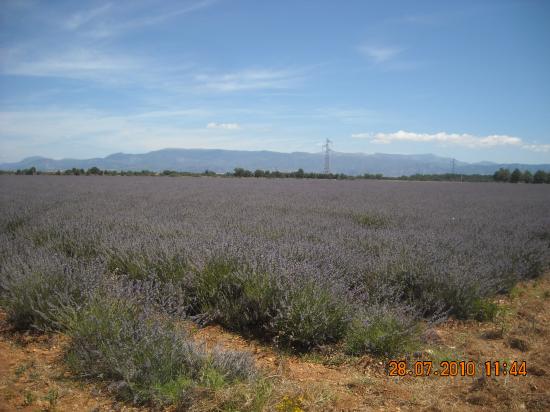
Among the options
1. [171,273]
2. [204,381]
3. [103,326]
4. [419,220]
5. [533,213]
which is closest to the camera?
[204,381]

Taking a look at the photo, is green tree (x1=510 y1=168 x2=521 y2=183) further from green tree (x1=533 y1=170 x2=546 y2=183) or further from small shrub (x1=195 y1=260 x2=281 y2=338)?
small shrub (x1=195 y1=260 x2=281 y2=338)

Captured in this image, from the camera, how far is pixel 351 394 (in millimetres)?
2408

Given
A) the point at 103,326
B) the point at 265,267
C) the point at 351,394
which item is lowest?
the point at 351,394

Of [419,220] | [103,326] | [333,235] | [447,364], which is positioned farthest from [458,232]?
[103,326]

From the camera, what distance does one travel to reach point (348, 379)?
2596 millimetres

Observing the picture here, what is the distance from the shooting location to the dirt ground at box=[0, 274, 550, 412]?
226 centimetres

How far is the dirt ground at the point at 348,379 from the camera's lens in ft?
7.41

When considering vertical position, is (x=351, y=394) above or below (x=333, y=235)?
below

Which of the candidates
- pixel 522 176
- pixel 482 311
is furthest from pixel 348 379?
pixel 522 176

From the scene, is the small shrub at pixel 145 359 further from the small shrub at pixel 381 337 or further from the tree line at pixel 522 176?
the tree line at pixel 522 176

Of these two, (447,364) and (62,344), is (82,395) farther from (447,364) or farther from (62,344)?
(447,364)

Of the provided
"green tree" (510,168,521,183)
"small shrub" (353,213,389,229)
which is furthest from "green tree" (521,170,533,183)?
"small shrub" (353,213,389,229)

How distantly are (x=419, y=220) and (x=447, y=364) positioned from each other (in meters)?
5.31

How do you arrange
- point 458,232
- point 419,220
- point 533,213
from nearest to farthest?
point 458,232
point 419,220
point 533,213
